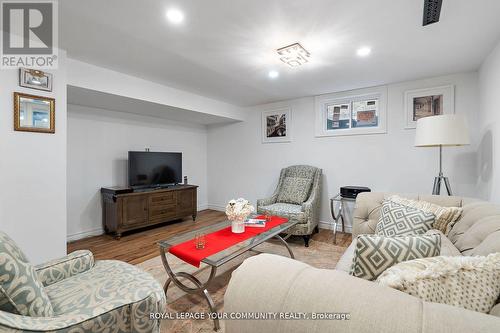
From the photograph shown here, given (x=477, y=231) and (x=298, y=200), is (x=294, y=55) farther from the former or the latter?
(x=298, y=200)

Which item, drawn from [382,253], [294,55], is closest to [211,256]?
[382,253]

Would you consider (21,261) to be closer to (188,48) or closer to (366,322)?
(366,322)

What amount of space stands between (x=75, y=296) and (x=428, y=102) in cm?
420

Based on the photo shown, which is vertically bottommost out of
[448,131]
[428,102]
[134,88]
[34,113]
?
[448,131]

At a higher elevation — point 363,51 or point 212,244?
point 363,51

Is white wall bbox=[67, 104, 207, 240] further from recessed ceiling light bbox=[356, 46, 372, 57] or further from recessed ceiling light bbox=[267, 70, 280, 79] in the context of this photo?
recessed ceiling light bbox=[356, 46, 372, 57]

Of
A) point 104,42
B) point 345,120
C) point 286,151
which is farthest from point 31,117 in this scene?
Result: point 345,120

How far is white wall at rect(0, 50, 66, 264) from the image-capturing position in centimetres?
197

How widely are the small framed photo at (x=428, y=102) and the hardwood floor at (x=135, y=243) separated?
6.63 ft

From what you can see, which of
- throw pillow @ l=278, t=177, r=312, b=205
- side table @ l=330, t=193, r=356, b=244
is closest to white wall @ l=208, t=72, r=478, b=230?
side table @ l=330, t=193, r=356, b=244

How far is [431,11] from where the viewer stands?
1638 mm

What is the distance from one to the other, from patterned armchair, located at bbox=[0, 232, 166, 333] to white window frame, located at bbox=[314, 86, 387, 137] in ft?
11.3

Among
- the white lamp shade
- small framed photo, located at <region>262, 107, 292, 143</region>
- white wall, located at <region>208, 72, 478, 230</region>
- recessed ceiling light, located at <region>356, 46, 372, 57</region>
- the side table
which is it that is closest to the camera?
the white lamp shade

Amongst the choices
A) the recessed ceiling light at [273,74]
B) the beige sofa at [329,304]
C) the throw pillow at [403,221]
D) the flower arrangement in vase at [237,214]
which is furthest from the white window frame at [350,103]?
the beige sofa at [329,304]
